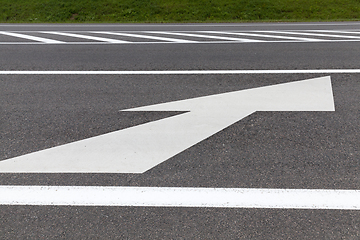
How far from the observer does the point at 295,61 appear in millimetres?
5699

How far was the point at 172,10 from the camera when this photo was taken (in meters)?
16.2

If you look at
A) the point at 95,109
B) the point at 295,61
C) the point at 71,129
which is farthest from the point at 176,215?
the point at 295,61

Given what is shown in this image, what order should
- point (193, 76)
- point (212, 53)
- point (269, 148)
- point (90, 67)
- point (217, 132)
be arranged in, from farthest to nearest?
point (212, 53) → point (90, 67) → point (193, 76) → point (217, 132) → point (269, 148)

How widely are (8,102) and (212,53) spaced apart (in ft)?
13.2

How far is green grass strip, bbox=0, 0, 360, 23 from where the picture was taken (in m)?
15.4

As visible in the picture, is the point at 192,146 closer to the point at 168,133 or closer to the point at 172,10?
the point at 168,133

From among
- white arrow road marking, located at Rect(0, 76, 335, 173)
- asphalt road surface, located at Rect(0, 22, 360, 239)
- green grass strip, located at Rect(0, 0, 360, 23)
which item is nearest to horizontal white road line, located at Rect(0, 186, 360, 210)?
asphalt road surface, located at Rect(0, 22, 360, 239)

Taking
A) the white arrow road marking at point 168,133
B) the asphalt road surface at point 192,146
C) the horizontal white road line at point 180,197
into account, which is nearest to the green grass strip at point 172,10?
the asphalt road surface at point 192,146

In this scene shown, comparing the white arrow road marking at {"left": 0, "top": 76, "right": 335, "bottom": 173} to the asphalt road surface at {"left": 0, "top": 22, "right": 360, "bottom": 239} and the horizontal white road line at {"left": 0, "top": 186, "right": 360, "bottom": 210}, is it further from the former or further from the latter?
the horizontal white road line at {"left": 0, "top": 186, "right": 360, "bottom": 210}

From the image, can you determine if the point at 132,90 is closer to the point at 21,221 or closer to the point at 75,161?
the point at 75,161

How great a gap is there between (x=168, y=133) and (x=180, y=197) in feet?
3.45

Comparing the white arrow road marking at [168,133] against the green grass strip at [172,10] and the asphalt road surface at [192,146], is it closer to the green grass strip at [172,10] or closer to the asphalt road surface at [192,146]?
the asphalt road surface at [192,146]

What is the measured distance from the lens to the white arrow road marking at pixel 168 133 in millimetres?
2732

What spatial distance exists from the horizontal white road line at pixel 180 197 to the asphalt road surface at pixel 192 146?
0.17 feet
